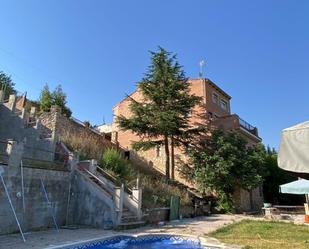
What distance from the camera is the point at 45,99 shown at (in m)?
31.8

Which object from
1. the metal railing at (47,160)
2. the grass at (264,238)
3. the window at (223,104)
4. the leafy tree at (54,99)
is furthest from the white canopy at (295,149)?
the window at (223,104)

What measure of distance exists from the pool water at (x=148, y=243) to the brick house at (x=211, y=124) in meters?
15.4

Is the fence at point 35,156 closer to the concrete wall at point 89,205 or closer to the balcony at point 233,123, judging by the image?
the concrete wall at point 89,205

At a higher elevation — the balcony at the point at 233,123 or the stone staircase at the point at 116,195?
the balcony at the point at 233,123

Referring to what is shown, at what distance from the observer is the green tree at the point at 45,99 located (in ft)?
102

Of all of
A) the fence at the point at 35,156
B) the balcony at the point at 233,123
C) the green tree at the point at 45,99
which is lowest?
the fence at the point at 35,156

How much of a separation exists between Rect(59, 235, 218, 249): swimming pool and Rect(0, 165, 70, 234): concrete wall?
3.64 meters

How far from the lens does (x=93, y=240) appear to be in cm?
1134

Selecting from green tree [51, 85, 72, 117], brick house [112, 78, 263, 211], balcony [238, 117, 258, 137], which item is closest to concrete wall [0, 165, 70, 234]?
brick house [112, 78, 263, 211]

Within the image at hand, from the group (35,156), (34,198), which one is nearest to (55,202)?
(34,198)

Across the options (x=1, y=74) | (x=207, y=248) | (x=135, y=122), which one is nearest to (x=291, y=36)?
(x=207, y=248)

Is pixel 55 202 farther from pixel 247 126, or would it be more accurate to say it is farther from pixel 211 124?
pixel 247 126

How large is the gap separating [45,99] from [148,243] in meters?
23.3

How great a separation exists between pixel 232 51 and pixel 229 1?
404 cm
